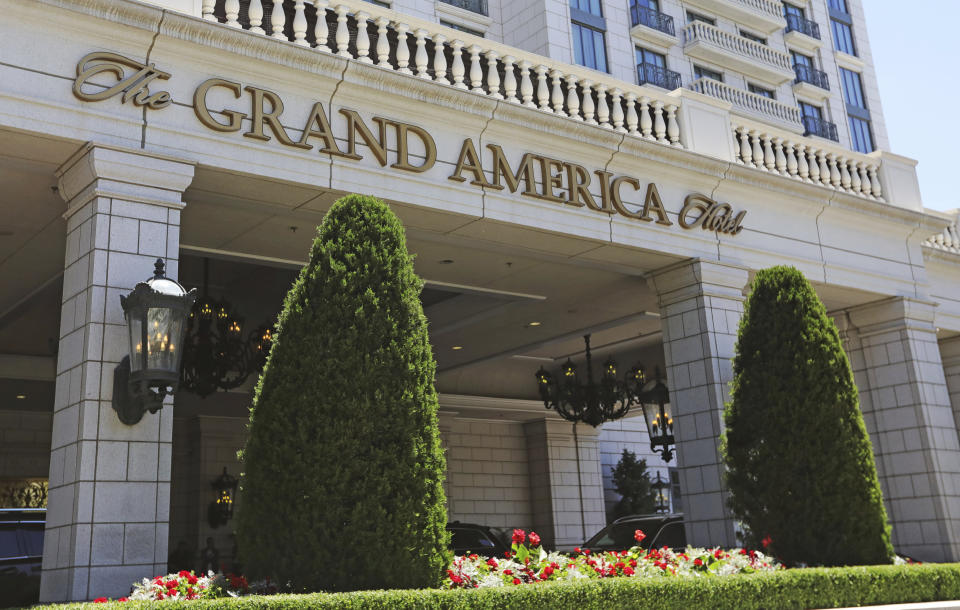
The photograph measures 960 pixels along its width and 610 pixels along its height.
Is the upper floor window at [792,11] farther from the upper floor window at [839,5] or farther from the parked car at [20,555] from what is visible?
the parked car at [20,555]

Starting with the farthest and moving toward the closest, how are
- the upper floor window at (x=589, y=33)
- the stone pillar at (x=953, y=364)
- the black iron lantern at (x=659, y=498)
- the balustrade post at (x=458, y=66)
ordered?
1. the black iron lantern at (x=659, y=498)
2. the upper floor window at (x=589, y=33)
3. the stone pillar at (x=953, y=364)
4. the balustrade post at (x=458, y=66)

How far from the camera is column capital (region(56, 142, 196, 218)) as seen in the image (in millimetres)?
9281

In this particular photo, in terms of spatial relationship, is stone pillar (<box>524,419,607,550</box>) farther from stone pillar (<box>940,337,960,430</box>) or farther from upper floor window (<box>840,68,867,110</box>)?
upper floor window (<box>840,68,867,110</box>)

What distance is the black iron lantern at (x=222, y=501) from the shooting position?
21766 millimetres

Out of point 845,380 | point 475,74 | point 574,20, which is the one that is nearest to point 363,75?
point 475,74

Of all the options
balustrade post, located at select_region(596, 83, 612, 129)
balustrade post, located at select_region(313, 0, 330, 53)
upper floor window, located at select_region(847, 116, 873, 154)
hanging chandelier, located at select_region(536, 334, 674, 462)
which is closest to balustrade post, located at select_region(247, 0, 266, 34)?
balustrade post, located at select_region(313, 0, 330, 53)

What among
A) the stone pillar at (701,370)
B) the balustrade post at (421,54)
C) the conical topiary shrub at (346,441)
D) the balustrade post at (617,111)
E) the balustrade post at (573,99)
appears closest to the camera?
the conical topiary shrub at (346,441)

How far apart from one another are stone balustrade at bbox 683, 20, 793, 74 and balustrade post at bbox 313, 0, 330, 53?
17598 millimetres

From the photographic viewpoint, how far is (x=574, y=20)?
2384 cm

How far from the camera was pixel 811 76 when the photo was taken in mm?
30250

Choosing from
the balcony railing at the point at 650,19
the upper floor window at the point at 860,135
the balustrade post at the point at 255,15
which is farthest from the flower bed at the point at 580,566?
the upper floor window at the point at 860,135

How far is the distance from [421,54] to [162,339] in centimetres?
515

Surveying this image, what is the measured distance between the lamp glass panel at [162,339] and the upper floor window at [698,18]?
880 inches

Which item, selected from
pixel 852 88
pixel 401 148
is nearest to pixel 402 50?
pixel 401 148
